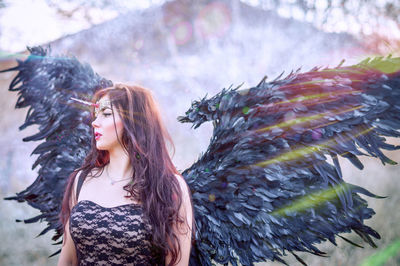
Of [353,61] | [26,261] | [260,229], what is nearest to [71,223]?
[260,229]

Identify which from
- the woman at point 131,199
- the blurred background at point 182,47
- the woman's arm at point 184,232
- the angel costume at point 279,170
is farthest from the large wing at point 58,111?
the woman's arm at point 184,232

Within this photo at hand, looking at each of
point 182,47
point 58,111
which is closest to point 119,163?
point 58,111

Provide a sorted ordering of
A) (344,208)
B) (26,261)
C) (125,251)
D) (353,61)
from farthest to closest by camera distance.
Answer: (26,261) → (353,61) → (344,208) → (125,251)

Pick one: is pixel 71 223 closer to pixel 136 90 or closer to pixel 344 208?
pixel 136 90

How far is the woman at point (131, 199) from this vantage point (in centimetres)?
95

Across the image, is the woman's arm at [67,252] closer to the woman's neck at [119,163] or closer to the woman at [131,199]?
the woman at [131,199]

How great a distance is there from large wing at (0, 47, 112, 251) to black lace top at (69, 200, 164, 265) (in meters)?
0.50

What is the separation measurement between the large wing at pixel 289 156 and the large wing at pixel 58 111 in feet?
1.83

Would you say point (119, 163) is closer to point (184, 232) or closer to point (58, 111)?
point (184, 232)

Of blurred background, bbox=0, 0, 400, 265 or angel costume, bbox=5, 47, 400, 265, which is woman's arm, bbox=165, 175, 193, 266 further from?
blurred background, bbox=0, 0, 400, 265

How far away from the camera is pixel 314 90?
102 centimetres

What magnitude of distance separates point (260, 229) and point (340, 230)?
281 millimetres

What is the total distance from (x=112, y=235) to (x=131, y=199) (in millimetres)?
123

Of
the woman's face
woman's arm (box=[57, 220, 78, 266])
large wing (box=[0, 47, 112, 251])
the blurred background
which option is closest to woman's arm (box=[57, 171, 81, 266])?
woman's arm (box=[57, 220, 78, 266])
